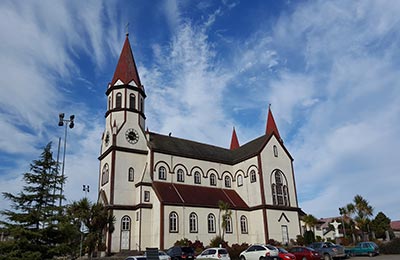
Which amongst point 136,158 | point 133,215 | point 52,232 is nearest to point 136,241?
point 133,215

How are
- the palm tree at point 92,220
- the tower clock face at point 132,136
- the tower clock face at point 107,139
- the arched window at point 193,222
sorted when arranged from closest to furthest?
the palm tree at point 92,220 < the arched window at point 193,222 < the tower clock face at point 132,136 < the tower clock face at point 107,139

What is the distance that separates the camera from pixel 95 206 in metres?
33.2

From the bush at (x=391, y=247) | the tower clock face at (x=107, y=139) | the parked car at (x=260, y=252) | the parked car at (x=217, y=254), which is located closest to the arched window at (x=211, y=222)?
the parked car at (x=260, y=252)

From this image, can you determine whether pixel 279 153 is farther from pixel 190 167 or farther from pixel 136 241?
pixel 136 241

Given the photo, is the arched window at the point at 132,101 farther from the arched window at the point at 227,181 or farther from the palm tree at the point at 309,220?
the palm tree at the point at 309,220

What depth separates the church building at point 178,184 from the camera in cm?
3559

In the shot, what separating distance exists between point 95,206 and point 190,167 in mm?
13678

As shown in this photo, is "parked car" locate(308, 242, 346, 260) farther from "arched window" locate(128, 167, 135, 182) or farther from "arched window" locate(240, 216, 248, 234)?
"arched window" locate(128, 167, 135, 182)

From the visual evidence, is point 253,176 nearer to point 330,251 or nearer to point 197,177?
point 197,177

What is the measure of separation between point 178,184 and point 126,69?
15995 millimetres

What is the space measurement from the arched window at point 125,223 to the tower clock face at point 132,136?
350 inches

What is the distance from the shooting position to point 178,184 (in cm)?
4081


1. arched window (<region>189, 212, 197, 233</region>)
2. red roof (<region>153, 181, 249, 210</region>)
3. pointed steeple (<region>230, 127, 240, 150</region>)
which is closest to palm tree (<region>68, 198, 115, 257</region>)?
red roof (<region>153, 181, 249, 210</region>)

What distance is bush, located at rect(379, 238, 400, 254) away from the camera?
3195cm
